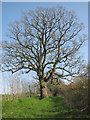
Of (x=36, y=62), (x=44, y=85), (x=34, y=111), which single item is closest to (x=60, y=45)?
(x=36, y=62)

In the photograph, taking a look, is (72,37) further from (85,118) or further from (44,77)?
(85,118)

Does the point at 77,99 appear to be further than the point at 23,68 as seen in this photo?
No

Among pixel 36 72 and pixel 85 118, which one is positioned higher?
pixel 36 72

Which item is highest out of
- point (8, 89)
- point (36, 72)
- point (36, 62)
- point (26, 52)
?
point (26, 52)

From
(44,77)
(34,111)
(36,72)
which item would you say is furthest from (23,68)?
(34,111)

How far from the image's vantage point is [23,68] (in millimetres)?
12031

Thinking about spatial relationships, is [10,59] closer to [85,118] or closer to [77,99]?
[77,99]

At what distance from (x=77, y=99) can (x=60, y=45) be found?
198 inches

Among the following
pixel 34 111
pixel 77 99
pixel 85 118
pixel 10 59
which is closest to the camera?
pixel 85 118

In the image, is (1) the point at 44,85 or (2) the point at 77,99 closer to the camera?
(2) the point at 77,99

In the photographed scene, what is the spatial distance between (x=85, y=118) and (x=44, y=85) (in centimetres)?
554

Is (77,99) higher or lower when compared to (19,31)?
lower

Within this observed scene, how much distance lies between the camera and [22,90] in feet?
39.2

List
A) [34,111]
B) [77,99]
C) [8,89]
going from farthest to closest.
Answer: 1. [8,89]
2. [77,99]
3. [34,111]
